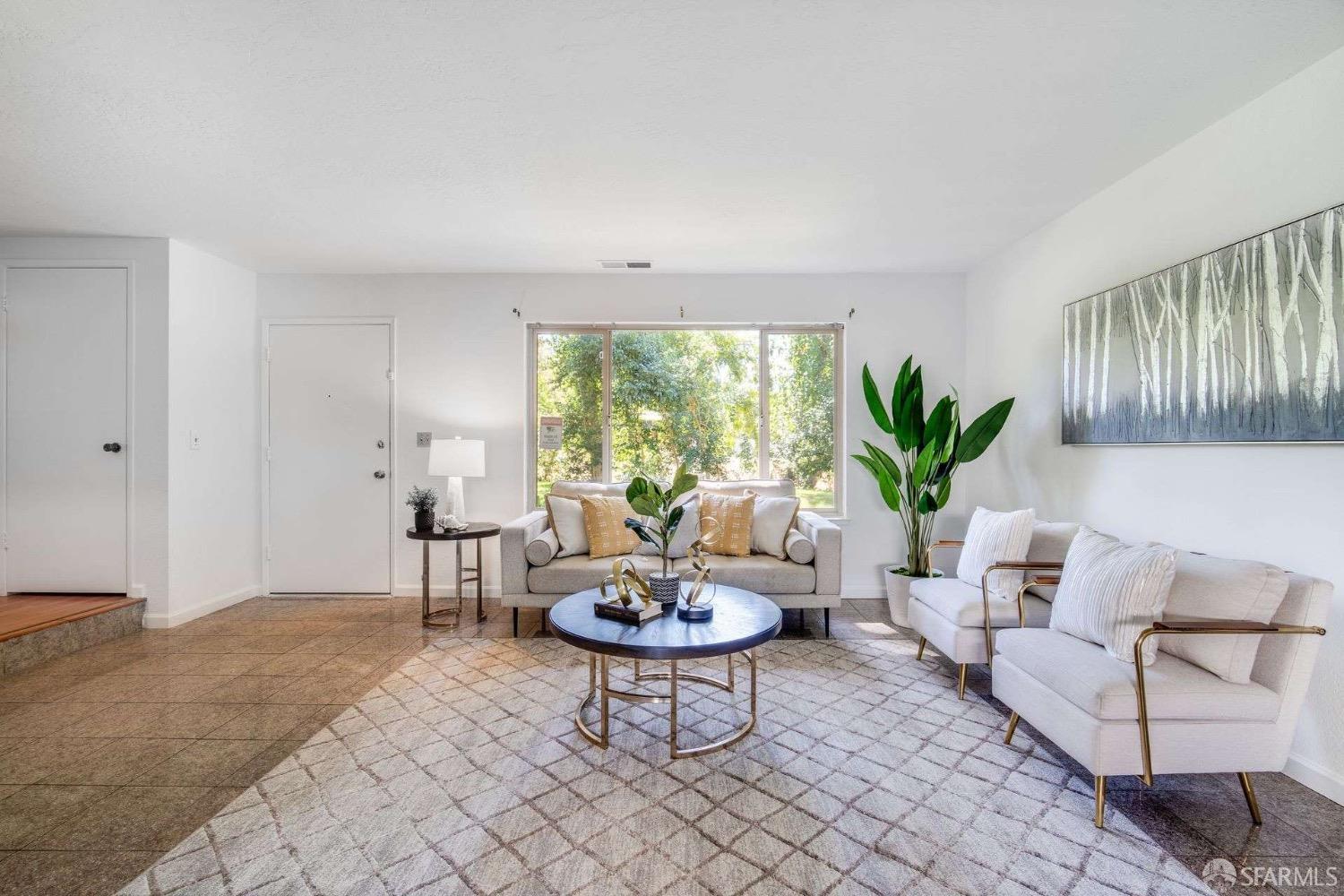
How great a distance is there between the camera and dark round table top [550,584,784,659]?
2061 millimetres

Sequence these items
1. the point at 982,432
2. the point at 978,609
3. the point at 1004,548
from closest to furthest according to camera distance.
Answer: the point at 978,609, the point at 1004,548, the point at 982,432

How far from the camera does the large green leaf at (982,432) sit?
11.6ft

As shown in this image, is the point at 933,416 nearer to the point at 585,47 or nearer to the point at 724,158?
the point at 724,158

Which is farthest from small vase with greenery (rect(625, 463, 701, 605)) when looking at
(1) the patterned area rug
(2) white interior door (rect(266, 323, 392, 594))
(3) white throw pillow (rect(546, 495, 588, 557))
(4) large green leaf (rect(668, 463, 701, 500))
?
(2) white interior door (rect(266, 323, 392, 594))

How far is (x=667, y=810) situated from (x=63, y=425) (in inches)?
176

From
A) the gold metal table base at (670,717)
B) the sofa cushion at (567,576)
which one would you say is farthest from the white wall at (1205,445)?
the sofa cushion at (567,576)

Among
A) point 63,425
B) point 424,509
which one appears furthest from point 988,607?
point 63,425

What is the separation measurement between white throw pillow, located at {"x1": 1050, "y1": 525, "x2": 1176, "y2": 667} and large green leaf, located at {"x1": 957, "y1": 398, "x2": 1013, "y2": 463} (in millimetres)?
1347

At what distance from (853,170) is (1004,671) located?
2272mm

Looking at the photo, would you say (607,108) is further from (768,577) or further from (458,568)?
(458,568)

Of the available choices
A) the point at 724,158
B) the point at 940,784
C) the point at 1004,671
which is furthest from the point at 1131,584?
the point at 724,158

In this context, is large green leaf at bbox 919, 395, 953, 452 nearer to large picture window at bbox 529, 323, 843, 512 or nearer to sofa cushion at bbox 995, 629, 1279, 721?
large picture window at bbox 529, 323, 843, 512

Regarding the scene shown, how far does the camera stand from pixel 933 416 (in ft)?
12.1

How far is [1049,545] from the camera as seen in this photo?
2850mm
